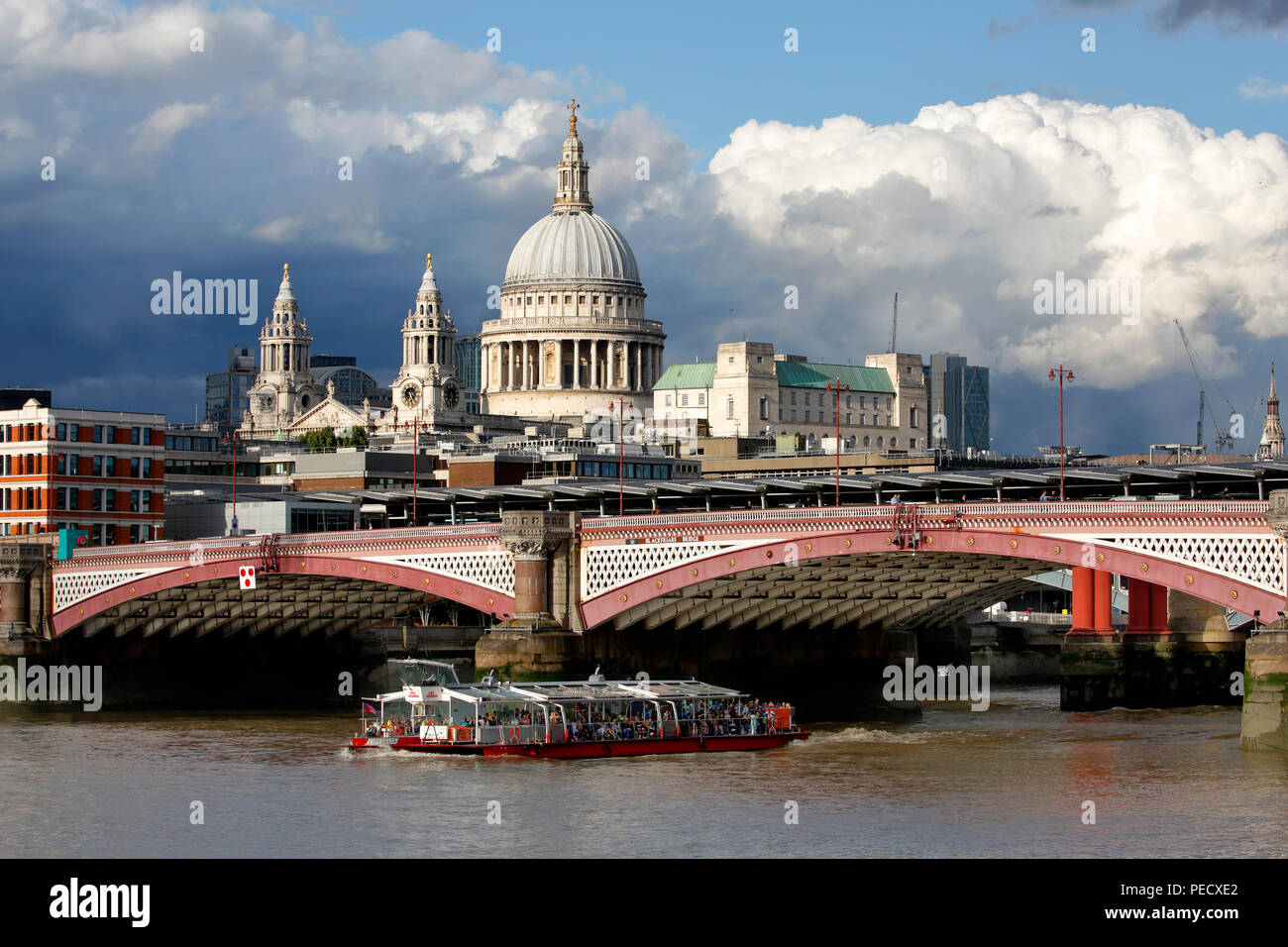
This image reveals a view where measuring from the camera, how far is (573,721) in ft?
219

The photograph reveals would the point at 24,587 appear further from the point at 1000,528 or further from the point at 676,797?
the point at 676,797

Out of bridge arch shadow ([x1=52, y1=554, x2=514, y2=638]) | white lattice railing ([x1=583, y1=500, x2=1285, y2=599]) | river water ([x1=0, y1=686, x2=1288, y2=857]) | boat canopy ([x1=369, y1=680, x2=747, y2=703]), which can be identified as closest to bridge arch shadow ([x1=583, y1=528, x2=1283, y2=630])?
white lattice railing ([x1=583, y1=500, x2=1285, y2=599])

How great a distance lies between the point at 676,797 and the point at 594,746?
11.0 metres

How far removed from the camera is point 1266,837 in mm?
46781

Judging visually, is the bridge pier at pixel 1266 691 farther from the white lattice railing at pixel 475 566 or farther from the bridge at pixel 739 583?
the white lattice railing at pixel 475 566

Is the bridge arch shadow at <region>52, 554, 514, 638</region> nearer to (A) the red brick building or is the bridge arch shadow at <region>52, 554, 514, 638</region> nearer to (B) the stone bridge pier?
(B) the stone bridge pier

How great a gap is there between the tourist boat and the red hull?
3 centimetres

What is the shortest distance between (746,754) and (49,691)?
120ft

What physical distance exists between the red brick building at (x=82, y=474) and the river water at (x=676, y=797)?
3203 centimetres

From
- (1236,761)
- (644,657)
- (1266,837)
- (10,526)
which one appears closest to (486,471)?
(10,526)

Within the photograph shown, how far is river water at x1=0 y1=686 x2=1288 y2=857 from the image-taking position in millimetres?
47562

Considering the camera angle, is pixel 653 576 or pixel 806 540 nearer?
pixel 806 540

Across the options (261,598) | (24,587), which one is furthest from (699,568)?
(24,587)

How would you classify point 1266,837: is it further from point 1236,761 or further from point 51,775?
point 51,775
